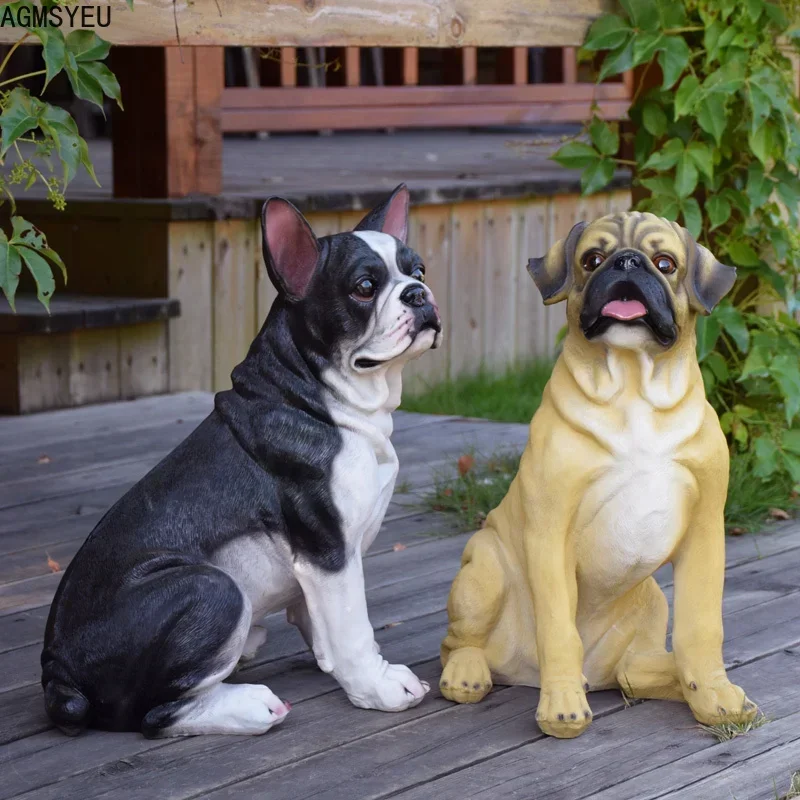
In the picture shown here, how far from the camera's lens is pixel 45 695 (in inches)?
112

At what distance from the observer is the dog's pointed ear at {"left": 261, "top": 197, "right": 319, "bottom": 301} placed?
2.79 meters

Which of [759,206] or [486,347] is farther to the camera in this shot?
[486,347]

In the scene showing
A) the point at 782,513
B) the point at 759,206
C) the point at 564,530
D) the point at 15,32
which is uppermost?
the point at 15,32

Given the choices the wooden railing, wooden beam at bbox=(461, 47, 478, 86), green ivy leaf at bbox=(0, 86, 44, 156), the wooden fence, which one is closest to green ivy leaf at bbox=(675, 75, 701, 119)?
green ivy leaf at bbox=(0, 86, 44, 156)

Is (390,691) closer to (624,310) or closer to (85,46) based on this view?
(624,310)

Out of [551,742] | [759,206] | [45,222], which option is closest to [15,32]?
[551,742]

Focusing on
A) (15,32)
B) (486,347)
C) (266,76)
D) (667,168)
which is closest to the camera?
(15,32)

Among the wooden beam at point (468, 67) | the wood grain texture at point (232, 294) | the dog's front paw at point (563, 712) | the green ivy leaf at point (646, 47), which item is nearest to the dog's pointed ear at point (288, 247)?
the dog's front paw at point (563, 712)

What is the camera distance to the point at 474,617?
2.98m

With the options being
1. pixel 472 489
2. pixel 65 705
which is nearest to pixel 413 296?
pixel 65 705

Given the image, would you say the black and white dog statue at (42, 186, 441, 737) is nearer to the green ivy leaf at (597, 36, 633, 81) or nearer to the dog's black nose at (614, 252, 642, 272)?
the dog's black nose at (614, 252, 642, 272)

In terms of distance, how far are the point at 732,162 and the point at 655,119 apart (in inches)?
11.9

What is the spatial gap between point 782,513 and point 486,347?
3405mm

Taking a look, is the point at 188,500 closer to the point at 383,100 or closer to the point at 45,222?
the point at 45,222
